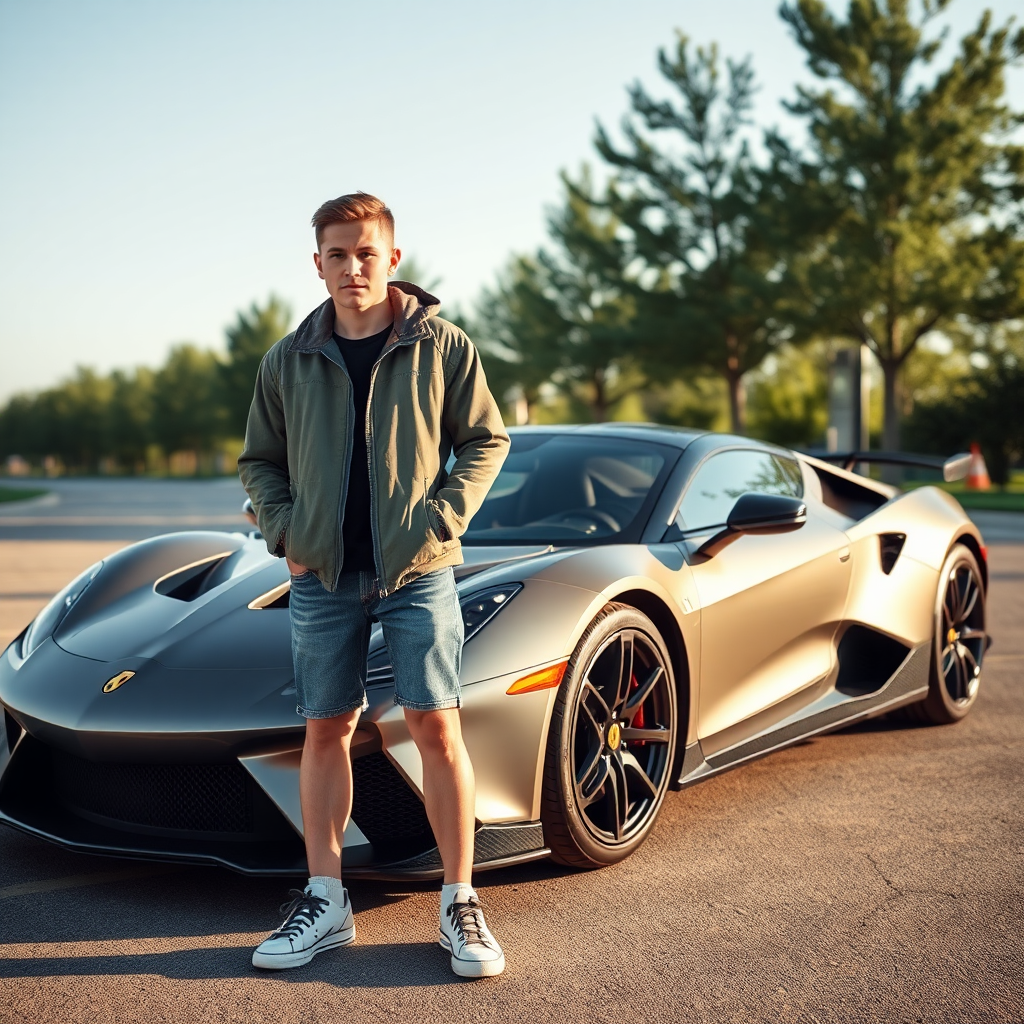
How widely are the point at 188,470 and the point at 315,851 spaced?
96.5 m

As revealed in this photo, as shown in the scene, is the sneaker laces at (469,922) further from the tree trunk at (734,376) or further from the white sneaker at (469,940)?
the tree trunk at (734,376)

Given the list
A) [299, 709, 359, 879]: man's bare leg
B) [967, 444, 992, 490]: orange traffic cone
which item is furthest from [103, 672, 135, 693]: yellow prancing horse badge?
[967, 444, 992, 490]: orange traffic cone

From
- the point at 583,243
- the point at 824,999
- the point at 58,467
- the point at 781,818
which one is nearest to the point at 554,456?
the point at 781,818

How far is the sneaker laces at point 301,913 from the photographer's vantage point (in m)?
2.75

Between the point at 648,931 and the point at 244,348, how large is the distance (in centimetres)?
6296

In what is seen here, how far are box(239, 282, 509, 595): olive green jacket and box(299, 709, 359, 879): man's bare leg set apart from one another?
14.1 inches

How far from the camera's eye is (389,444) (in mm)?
2650

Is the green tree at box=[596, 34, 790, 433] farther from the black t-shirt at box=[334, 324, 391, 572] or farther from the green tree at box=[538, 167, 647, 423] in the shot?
the black t-shirt at box=[334, 324, 391, 572]

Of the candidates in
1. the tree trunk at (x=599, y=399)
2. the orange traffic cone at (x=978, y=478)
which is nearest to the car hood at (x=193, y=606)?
the orange traffic cone at (x=978, y=478)

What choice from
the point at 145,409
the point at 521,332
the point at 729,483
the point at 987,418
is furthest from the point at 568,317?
the point at 145,409

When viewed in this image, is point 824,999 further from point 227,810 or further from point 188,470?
point 188,470

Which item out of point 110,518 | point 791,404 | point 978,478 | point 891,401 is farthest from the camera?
point 791,404

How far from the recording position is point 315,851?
282 centimetres

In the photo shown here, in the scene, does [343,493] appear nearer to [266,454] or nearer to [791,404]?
[266,454]
